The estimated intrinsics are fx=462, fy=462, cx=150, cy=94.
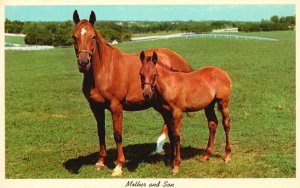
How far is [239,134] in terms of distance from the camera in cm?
823

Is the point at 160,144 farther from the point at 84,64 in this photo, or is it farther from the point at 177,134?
the point at 84,64

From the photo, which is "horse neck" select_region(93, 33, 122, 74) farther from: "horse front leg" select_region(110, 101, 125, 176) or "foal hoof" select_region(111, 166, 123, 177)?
"foal hoof" select_region(111, 166, 123, 177)

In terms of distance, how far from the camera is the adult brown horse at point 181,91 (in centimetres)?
596

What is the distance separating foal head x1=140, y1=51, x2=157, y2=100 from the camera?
5.86m

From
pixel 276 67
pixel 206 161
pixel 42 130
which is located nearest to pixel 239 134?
pixel 206 161

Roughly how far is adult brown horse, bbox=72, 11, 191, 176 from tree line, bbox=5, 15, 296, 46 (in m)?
1.89

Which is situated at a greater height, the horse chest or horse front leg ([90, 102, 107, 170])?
the horse chest

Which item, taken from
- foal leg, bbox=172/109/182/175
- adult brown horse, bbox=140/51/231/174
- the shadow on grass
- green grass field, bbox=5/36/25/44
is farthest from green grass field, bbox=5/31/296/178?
green grass field, bbox=5/36/25/44

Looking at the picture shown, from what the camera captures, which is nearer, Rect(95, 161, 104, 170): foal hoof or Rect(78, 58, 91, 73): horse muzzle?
Rect(78, 58, 91, 73): horse muzzle

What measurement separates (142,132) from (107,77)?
246 centimetres

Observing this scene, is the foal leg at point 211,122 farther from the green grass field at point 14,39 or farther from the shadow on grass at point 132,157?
the green grass field at point 14,39

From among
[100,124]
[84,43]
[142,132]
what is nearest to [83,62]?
[84,43]

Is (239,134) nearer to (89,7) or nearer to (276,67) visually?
(89,7)
